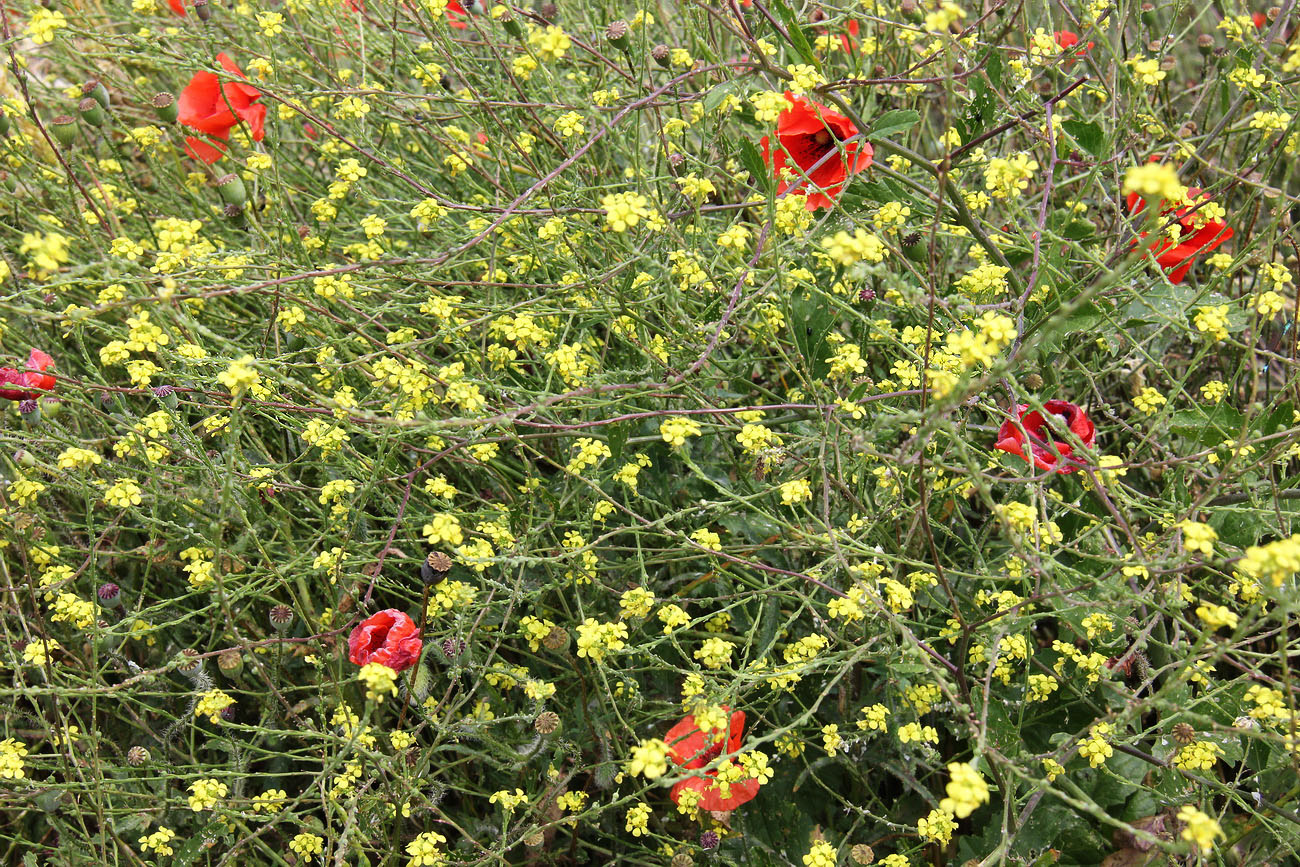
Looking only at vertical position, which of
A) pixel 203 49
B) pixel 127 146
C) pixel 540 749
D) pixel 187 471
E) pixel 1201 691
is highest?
pixel 203 49

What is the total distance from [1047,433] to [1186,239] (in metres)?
0.35

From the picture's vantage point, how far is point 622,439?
1489 millimetres

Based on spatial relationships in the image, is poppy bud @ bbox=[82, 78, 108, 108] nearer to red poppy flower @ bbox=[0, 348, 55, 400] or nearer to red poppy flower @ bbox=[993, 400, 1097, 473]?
red poppy flower @ bbox=[0, 348, 55, 400]

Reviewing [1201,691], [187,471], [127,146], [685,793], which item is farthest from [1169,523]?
[127,146]

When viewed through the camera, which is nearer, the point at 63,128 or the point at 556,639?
the point at 556,639

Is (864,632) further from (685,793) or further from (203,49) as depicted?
(203,49)

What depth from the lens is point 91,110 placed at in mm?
1772

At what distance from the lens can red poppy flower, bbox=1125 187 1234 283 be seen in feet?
4.83

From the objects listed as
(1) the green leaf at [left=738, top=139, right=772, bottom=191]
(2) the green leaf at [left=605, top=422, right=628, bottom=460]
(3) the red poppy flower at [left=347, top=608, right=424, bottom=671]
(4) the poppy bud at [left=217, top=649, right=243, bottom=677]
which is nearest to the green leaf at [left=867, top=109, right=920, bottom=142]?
(1) the green leaf at [left=738, top=139, right=772, bottom=191]

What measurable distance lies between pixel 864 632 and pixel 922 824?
0.87 feet

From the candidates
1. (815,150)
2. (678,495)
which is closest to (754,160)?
(815,150)

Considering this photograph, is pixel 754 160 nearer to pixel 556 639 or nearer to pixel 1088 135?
pixel 1088 135

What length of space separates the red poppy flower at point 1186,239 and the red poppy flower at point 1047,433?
0.85 ft

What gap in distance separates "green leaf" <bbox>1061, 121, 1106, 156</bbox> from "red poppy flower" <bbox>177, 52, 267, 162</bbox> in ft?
4.35
